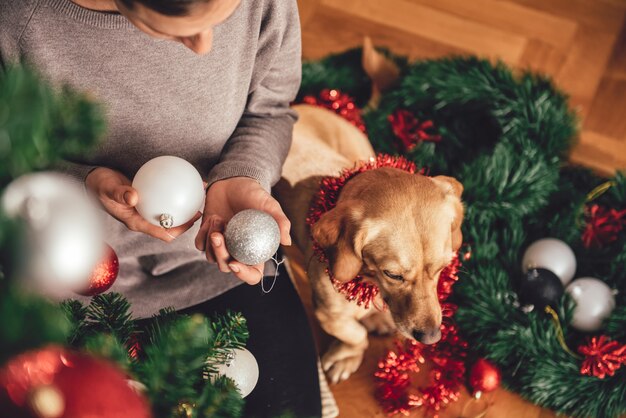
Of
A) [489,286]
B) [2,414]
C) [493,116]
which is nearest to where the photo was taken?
[2,414]

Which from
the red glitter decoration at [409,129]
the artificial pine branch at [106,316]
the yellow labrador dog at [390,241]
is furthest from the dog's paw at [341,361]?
the artificial pine branch at [106,316]

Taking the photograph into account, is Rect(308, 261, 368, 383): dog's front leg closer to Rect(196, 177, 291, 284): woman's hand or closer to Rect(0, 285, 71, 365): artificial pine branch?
Rect(196, 177, 291, 284): woman's hand

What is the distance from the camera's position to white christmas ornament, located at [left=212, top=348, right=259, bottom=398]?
842mm

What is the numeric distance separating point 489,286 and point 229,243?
2.86 ft

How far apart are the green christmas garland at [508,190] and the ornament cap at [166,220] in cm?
88

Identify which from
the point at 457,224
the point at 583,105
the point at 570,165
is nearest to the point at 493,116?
the point at 570,165

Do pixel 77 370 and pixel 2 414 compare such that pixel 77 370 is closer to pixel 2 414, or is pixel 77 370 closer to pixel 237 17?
pixel 2 414

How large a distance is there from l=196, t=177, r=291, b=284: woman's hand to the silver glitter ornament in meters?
0.02

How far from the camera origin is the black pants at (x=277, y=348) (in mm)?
968

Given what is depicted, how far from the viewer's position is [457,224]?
44.6 inches

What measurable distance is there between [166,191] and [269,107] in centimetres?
36

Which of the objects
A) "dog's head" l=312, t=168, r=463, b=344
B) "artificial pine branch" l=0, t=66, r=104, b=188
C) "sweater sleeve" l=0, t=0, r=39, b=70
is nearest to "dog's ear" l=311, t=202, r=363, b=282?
"dog's head" l=312, t=168, r=463, b=344

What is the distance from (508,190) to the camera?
151cm

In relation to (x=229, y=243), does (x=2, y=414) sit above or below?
above
